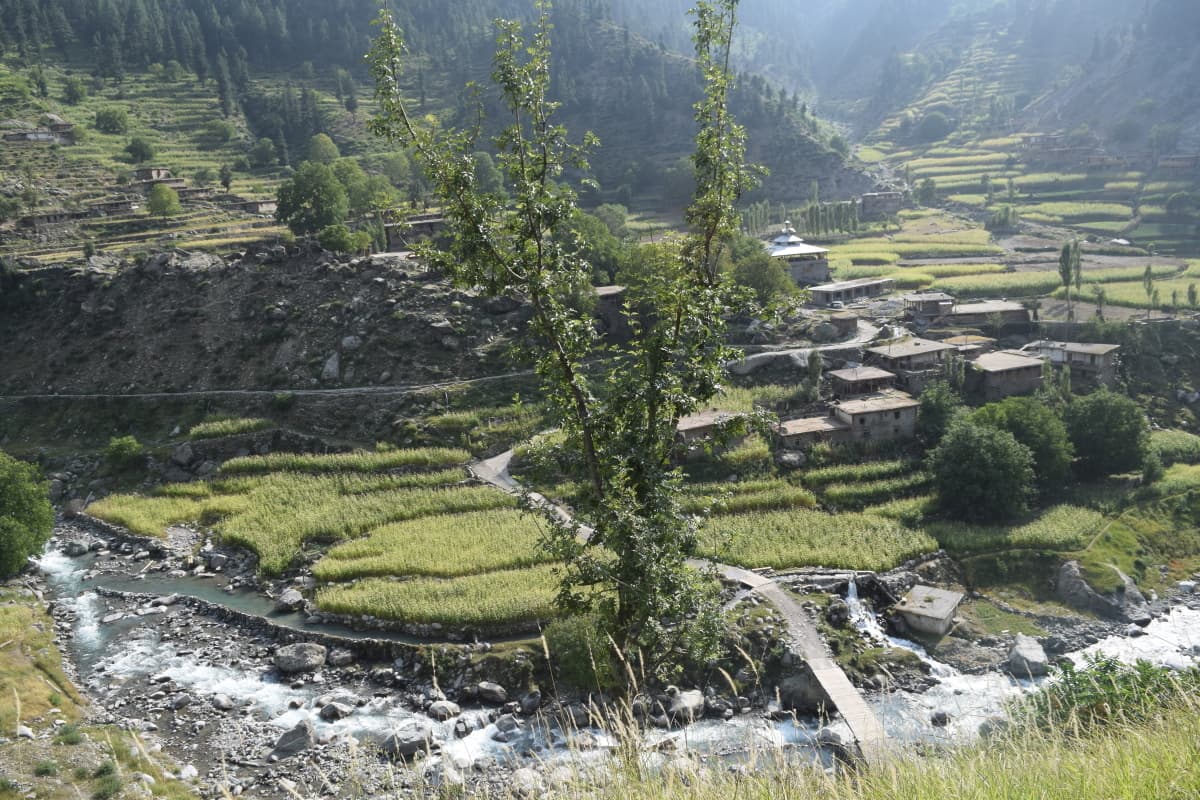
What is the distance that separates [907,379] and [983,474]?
441 inches

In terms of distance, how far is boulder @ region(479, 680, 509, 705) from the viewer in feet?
83.2

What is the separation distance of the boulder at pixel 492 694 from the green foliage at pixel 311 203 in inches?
1962

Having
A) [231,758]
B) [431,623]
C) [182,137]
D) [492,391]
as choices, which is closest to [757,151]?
[182,137]

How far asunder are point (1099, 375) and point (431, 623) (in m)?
39.9

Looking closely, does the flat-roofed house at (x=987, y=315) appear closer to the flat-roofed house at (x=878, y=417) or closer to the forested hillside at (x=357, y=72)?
the flat-roofed house at (x=878, y=417)

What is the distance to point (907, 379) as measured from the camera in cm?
4484

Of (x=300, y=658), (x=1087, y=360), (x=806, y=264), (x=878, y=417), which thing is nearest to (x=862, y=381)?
(x=878, y=417)

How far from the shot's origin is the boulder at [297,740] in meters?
22.9

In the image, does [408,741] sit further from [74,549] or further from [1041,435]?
[1041,435]

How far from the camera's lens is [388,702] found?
2548cm

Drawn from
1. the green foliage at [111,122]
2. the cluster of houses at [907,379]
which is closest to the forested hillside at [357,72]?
the green foliage at [111,122]

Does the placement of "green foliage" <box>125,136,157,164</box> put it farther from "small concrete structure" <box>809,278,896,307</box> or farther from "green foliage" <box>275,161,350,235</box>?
"small concrete structure" <box>809,278,896,307</box>

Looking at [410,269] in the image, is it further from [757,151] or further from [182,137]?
[757,151]

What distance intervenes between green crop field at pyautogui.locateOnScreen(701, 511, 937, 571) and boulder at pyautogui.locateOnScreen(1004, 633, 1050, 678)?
5.35m
